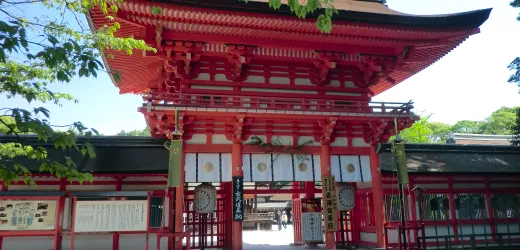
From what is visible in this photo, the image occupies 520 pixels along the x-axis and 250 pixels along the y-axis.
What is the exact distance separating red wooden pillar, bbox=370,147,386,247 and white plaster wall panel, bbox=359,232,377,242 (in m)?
0.77

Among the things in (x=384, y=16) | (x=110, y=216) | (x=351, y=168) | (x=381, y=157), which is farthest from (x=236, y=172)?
(x=384, y=16)

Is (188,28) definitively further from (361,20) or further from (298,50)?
(361,20)

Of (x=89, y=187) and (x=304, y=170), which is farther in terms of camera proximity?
(x=304, y=170)

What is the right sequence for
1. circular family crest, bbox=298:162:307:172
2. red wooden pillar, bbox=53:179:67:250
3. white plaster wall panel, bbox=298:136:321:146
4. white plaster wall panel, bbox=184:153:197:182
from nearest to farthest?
red wooden pillar, bbox=53:179:67:250, white plaster wall panel, bbox=184:153:197:182, circular family crest, bbox=298:162:307:172, white plaster wall panel, bbox=298:136:321:146

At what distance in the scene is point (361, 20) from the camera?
12039 mm

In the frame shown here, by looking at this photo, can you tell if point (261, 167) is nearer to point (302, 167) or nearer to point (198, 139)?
point (302, 167)

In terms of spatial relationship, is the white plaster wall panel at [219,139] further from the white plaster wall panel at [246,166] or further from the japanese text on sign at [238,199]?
the japanese text on sign at [238,199]

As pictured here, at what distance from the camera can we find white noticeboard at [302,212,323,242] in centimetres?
1477

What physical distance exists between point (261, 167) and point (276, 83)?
320 cm

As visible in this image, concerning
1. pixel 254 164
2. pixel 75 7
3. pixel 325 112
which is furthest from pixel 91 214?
pixel 325 112

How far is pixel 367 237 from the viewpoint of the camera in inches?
579

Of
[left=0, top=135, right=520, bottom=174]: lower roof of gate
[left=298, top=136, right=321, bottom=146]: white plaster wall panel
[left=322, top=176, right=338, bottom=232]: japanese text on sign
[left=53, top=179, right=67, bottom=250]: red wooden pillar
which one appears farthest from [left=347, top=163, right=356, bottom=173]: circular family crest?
[left=53, top=179, right=67, bottom=250]: red wooden pillar

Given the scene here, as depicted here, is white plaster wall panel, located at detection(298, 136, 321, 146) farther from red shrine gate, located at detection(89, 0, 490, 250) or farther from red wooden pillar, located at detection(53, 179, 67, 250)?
red wooden pillar, located at detection(53, 179, 67, 250)

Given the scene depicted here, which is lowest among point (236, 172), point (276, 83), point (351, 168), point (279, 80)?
point (236, 172)
